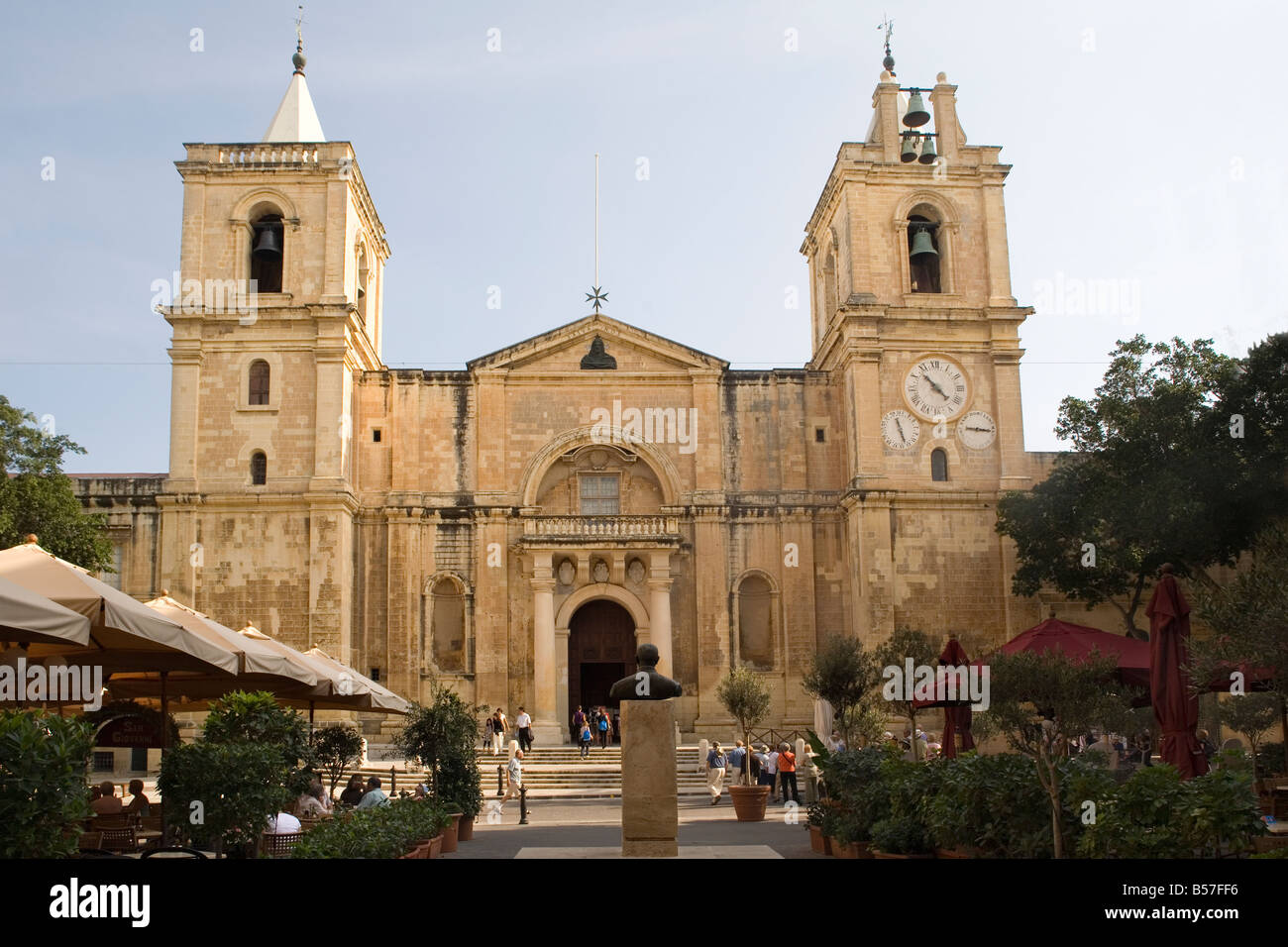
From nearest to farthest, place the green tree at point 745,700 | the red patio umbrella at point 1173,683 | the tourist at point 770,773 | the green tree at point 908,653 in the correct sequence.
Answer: the red patio umbrella at point 1173,683
the green tree at point 908,653
the tourist at point 770,773
the green tree at point 745,700

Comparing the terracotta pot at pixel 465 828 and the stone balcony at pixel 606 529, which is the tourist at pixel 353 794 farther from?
the stone balcony at pixel 606 529

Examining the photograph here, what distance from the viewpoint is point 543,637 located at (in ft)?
113

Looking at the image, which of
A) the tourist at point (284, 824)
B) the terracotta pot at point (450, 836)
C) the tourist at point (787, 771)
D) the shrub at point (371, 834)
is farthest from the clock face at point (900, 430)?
the tourist at point (284, 824)

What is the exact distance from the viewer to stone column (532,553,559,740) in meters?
34.1

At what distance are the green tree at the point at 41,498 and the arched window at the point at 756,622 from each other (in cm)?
1693

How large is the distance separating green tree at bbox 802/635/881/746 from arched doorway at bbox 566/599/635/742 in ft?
35.2

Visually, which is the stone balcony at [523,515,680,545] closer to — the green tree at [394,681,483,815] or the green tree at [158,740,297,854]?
the green tree at [394,681,483,815]

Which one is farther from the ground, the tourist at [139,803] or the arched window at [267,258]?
the arched window at [267,258]

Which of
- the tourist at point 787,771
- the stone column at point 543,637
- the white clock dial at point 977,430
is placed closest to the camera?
the tourist at point 787,771

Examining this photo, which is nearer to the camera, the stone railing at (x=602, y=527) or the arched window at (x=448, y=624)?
the stone railing at (x=602, y=527)

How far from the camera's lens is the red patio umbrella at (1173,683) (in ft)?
45.8

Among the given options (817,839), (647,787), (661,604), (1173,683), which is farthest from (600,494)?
(647,787)

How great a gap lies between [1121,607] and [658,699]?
23.8m
